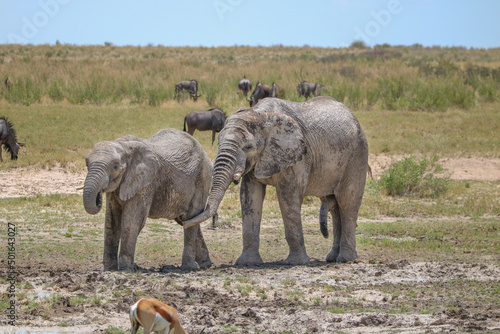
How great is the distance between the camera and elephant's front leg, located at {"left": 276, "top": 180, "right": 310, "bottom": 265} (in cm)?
1034

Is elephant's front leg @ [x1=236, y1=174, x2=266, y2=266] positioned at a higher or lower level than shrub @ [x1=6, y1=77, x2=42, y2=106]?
lower

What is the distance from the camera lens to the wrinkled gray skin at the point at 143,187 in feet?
29.2

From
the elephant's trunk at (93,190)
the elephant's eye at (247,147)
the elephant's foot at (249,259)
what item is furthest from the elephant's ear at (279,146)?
the elephant's trunk at (93,190)

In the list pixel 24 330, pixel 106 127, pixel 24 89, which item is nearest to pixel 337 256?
pixel 24 330

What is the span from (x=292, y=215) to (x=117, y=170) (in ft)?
8.80

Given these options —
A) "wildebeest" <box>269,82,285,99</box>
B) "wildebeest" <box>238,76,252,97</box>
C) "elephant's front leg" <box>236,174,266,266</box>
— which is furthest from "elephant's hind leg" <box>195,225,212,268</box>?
"wildebeest" <box>238,76,252,97</box>

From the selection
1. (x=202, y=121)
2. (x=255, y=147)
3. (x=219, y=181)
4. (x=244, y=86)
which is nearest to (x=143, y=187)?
(x=219, y=181)

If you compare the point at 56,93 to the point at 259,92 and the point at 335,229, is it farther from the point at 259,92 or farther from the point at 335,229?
the point at 335,229

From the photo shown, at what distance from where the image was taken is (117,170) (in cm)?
903

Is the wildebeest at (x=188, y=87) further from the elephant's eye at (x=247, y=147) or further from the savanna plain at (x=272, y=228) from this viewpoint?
the elephant's eye at (x=247, y=147)

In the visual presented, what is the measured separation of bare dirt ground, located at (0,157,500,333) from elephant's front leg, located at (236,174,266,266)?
0.26 meters

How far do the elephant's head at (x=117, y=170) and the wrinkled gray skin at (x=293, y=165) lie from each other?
2.83 ft

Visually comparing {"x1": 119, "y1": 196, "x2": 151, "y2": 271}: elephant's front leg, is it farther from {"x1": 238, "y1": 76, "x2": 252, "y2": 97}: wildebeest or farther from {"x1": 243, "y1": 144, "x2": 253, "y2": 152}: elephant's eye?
{"x1": 238, "y1": 76, "x2": 252, "y2": 97}: wildebeest

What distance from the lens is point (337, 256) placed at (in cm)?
1145
